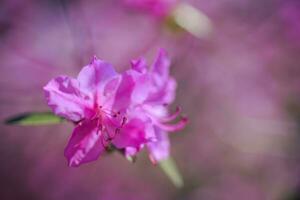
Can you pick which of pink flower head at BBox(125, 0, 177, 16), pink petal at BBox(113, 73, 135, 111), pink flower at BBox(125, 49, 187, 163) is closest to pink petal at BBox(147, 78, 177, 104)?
pink flower at BBox(125, 49, 187, 163)

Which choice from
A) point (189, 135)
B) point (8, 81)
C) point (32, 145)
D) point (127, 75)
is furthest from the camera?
point (189, 135)

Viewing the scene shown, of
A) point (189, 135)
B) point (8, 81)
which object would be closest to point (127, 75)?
point (8, 81)

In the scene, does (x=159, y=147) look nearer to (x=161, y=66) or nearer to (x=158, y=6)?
(x=161, y=66)

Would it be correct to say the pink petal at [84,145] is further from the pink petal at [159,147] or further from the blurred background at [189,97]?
the blurred background at [189,97]

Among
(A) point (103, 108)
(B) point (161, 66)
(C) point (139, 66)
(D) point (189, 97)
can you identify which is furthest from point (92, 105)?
(D) point (189, 97)

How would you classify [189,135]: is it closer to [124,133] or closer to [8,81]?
[8,81]
